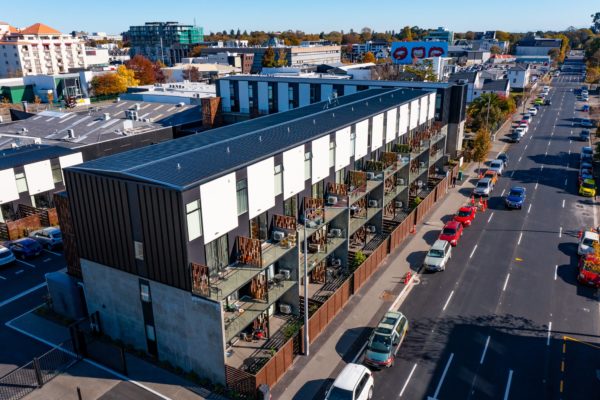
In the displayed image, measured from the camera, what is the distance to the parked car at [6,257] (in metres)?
32.6

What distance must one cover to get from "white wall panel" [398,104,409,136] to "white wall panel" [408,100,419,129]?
1154 millimetres

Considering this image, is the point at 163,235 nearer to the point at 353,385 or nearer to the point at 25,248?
the point at 353,385

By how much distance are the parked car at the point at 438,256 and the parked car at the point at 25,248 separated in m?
29.2

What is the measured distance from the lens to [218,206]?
21.7 meters

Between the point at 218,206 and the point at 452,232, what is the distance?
22252mm

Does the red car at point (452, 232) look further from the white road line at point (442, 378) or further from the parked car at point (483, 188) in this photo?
the white road line at point (442, 378)

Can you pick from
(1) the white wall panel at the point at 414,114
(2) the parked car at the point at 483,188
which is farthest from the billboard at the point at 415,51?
(1) the white wall panel at the point at 414,114

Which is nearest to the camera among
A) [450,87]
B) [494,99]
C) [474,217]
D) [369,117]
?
[369,117]

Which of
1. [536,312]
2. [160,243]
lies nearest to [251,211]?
[160,243]

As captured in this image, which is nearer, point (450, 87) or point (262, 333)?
point (262, 333)

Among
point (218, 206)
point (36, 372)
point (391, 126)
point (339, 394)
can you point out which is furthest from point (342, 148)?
point (36, 372)

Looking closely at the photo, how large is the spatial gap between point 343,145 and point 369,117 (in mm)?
4414

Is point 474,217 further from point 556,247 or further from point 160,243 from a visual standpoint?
point 160,243

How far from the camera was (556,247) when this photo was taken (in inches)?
1412
